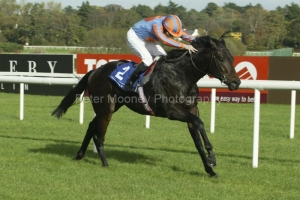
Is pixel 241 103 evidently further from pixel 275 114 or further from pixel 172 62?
pixel 172 62

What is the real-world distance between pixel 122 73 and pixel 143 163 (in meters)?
1.11

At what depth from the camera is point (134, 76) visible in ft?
21.5

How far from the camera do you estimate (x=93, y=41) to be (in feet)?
105

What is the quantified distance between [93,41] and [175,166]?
25897 millimetres

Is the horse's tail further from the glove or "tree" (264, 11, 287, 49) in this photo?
"tree" (264, 11, 287, 49)

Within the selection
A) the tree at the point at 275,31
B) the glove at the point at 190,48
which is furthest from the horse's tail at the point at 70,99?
the tree at the point at 275,31

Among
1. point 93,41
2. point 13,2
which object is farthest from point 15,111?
point 13,2

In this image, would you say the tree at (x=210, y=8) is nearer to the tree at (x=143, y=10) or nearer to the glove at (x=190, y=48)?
the tree at (x=143, y=10)

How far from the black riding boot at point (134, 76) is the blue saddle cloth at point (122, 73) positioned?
0.04m

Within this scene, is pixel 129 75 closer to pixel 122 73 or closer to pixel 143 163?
pixel 122 73

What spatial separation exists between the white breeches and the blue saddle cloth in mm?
185

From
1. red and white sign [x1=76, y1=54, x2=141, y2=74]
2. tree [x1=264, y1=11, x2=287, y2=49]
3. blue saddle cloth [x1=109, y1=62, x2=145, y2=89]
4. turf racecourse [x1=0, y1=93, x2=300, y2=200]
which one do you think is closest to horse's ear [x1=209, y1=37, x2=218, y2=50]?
blue saddle cloth [x1=109, y1=62, x2=145, y2=89]

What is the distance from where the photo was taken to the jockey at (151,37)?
6238mm

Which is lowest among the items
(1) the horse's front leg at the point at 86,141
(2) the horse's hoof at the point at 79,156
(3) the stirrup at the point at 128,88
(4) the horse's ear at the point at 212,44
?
(2) the horse's hoof at the point at 79,156
